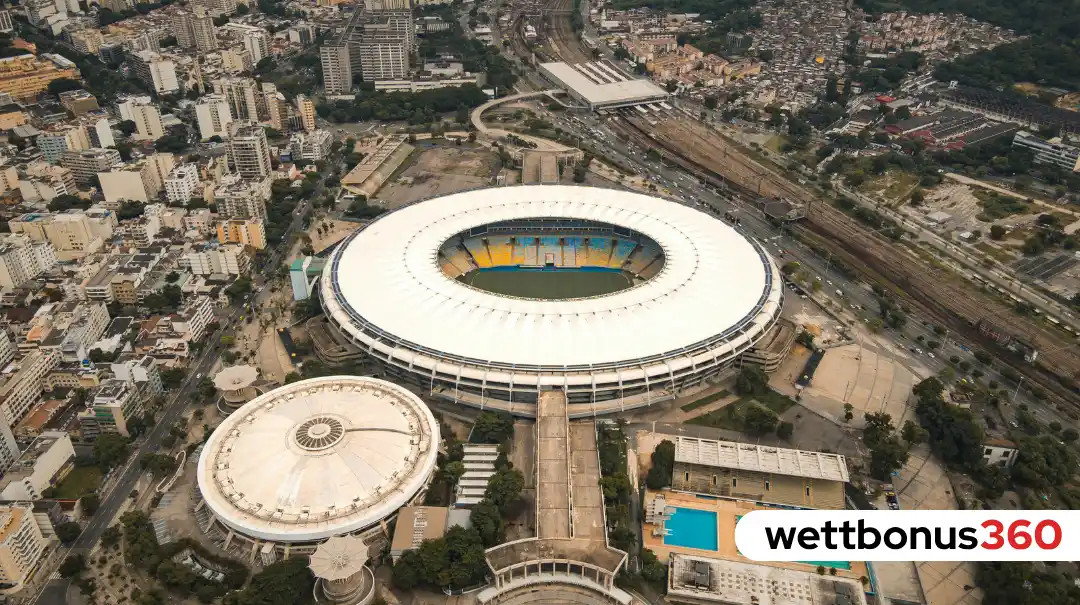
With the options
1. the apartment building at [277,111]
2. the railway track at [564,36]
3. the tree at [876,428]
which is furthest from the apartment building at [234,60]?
the tree at [876,428]

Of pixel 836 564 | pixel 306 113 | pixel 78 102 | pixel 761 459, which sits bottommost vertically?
pixel 78 102

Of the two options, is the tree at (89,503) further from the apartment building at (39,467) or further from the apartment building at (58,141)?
the apartment building at (58,141)

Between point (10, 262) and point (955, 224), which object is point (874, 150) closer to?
point (955, 224)

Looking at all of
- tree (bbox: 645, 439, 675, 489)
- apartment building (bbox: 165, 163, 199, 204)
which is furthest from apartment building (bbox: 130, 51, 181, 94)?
tree (bbox: 645, 439, 675, 489)

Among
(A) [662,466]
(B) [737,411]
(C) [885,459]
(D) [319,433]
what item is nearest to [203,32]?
(D) [319,433]

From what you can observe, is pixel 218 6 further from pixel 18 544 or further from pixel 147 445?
pixel 18 544

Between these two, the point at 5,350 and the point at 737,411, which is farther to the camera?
the point at 5,350
